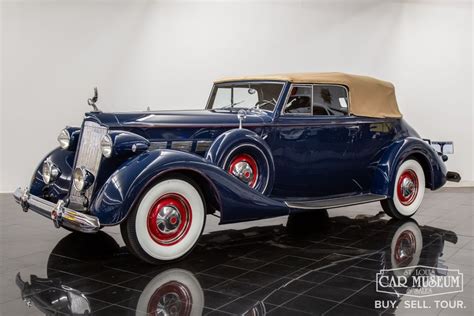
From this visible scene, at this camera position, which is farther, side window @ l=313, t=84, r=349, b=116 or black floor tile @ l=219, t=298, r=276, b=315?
side window @ l=313, t=84, r=349, b=116

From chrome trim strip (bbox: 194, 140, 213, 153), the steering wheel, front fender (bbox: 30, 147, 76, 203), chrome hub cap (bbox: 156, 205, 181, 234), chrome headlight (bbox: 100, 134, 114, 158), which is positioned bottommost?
chrome hub cap (bbox: 156, 205, 181, 234)

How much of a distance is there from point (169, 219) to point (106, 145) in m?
0.78

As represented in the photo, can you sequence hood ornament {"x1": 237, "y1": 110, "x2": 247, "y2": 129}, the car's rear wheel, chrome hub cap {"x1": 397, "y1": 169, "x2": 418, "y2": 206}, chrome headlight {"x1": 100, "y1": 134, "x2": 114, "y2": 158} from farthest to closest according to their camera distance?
chrome hub cap {"x1": 397, "y1": 169, "x2": 418, "y2": 206}
the car's rear wheel
hood ornament {"x1": 237, "y1": 110, "x2": 247, "y2": 129}
chrome headlight {"x1": 100, "y1": 134, "x2": 114, "y2": 158}

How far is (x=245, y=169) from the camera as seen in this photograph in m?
4.60

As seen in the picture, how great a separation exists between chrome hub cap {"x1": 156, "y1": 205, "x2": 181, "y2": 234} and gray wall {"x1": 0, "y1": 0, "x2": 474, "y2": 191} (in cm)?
427

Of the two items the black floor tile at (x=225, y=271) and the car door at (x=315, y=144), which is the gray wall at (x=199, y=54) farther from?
the black floor tile at (x=225, y=271)

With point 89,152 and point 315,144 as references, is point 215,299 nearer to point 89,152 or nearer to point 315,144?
point 89,152

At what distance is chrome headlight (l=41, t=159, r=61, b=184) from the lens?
461 cm

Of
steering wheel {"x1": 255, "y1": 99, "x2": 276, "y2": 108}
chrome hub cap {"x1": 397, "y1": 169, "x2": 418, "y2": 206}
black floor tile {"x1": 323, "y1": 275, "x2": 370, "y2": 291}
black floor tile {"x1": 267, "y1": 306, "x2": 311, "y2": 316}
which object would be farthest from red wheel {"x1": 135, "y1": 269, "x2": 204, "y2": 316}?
chrome hub cap {"x1": 397, "y1": 169, "x2": 418, "y2": 206}

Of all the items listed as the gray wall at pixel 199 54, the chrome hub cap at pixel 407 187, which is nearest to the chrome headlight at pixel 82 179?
the chrome hub cap at pixel 407 187

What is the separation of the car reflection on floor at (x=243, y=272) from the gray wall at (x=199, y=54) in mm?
3453

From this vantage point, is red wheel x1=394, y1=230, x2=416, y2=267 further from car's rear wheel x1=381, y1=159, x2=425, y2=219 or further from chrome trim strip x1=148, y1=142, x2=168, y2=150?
chrome trim strip x1=148, y1=142, x2=168, y2=150

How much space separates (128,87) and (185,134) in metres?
3.82

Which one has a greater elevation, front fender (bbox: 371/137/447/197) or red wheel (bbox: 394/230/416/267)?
front fender (bbox: 371/137/447/197)
